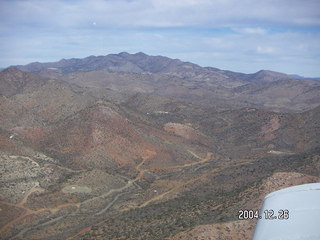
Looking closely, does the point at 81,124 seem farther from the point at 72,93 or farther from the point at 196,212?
the point at 196,212

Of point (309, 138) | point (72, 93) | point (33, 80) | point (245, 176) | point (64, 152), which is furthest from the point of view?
point (33, 80)

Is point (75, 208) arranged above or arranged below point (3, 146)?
below

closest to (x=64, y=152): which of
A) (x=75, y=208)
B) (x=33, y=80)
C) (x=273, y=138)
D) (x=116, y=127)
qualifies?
(x=116, y=127)

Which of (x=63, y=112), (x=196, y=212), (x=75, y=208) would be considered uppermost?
(x=63, y=112)

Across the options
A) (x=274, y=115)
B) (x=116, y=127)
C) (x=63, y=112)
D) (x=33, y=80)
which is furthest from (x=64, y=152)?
(x=33, y=80)

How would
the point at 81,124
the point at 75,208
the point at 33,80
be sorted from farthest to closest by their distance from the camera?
the point at 33,80 → the point at 81,124 → the point at 75,208

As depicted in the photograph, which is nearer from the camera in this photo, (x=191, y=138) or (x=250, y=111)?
(x=191, y=138)

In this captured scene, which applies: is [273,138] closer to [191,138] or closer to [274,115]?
[274,115]
